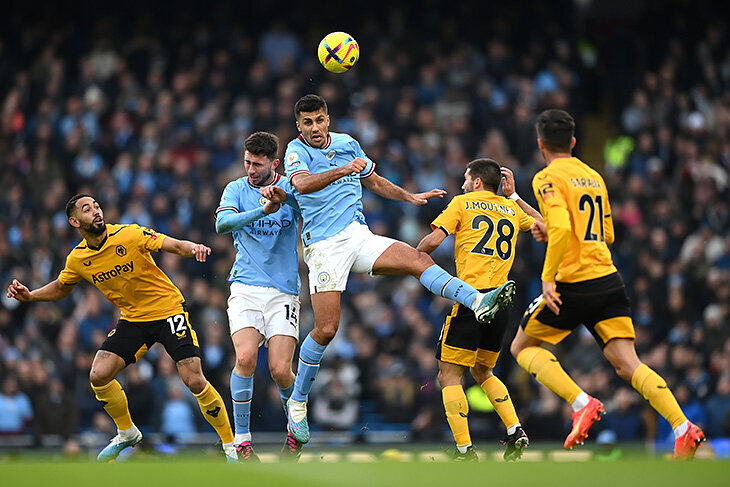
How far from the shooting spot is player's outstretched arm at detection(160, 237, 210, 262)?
9531 mm

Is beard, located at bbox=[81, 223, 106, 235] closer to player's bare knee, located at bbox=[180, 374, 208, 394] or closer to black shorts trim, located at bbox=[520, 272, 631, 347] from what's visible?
player's bare knee, located at bbox=[180, 374, 208, 394]

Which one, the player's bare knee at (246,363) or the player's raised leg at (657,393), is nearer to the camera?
the player's raised leg at (657,393)

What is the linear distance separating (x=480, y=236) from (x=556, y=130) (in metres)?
1.44

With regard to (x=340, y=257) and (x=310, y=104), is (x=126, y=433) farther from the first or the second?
(x=310, y=104)

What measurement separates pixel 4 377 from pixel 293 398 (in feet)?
28.4

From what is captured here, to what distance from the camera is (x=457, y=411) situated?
9398 mm

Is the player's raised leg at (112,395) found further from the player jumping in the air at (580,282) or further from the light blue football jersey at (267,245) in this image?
the player jumping in the air at (580,282)

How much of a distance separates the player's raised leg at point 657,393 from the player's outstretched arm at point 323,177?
267 centimetres

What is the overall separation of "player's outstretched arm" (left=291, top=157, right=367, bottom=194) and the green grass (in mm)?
2750

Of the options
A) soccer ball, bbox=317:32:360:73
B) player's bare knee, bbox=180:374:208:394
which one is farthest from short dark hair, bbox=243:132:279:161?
player's bare knee, bbox=180:374:208:394

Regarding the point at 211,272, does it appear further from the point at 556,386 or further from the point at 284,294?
the point at 556,386

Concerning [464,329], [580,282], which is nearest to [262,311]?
[464,329]

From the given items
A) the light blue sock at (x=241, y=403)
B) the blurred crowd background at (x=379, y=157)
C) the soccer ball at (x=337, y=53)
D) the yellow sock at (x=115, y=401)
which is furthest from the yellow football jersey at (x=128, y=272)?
the blurred crowd background at (x=379, y=157)

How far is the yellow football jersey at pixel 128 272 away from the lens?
1027cm
